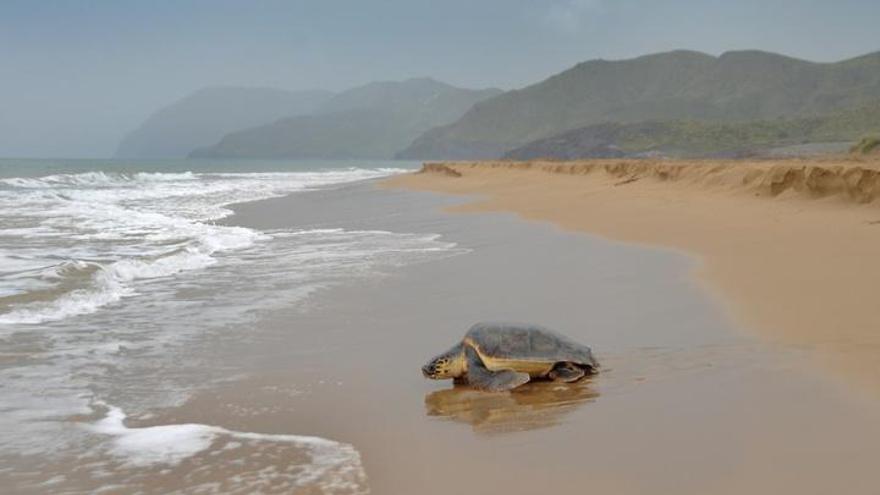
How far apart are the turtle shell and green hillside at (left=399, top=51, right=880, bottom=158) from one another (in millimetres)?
95737

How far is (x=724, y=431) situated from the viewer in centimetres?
385

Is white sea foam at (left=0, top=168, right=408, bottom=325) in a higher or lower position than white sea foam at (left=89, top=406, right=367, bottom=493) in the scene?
higher

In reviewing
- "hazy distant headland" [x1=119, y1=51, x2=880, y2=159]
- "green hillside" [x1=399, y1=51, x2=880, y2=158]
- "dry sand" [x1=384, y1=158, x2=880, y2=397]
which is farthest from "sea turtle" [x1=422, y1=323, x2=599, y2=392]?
A: "green hillside" [x1=399, y1=51, x2=880, y2=158]

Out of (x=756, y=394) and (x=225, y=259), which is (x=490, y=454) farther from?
(x=225, y=259)

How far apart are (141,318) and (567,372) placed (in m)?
4.65

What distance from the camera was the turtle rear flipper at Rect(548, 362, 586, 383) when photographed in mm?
5211

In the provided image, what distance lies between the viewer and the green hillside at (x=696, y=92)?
11962 centimetres

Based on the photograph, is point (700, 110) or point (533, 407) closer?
point (533, 407)

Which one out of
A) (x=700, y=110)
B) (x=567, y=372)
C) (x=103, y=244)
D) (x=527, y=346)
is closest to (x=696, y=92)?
(x=700, y=110)

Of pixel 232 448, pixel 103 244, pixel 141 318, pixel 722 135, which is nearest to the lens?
pixel 232 448

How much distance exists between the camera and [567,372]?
5.25 meters

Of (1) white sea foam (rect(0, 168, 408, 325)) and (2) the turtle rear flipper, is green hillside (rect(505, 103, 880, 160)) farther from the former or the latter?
(2) the turtle rear flipper

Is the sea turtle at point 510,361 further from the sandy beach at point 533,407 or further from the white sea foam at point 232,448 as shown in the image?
the white sea foam at point 232,448

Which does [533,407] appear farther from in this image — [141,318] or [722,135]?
[722,135]
